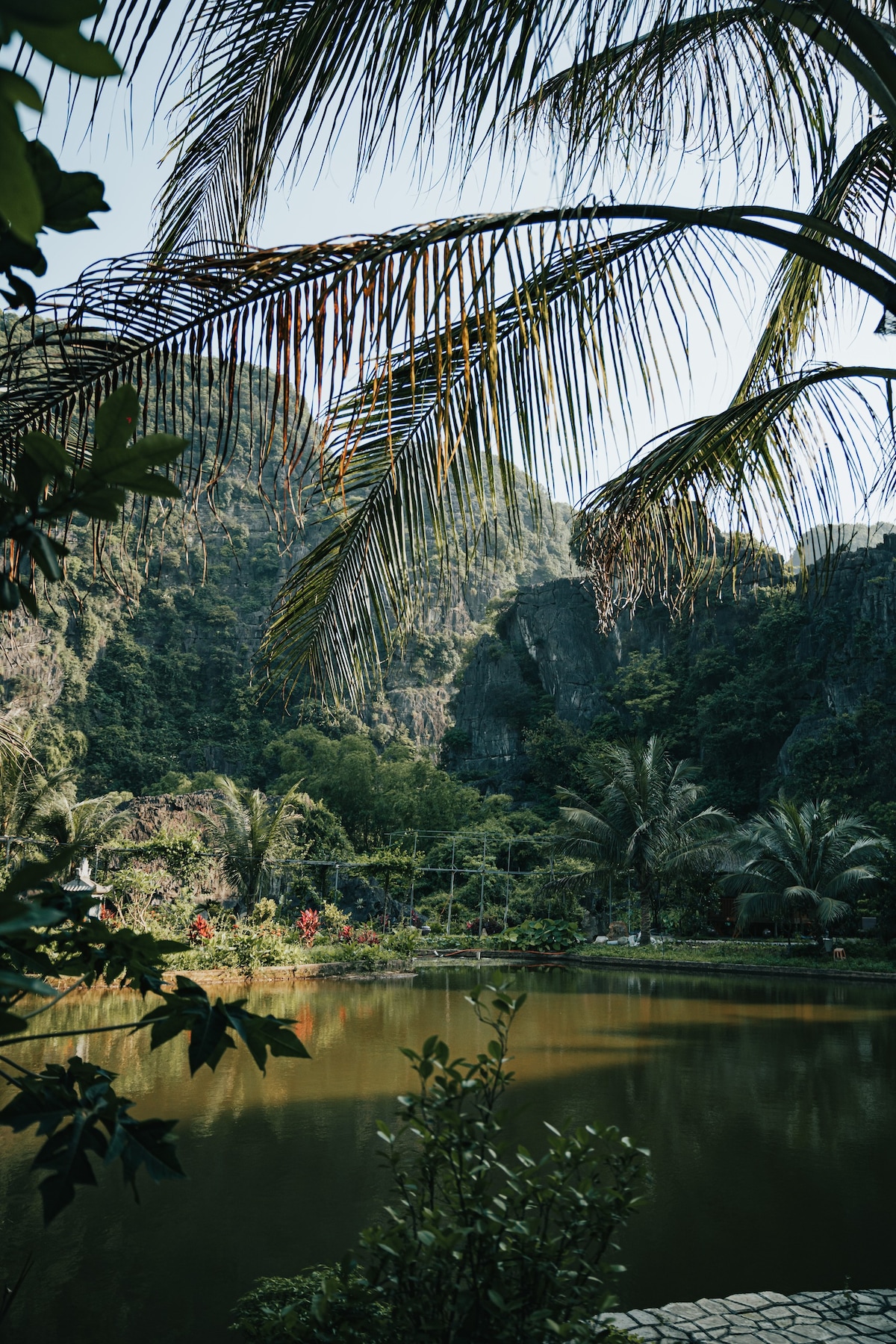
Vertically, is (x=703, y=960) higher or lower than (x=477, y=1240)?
lower

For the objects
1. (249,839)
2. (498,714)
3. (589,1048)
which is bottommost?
(589,1048)

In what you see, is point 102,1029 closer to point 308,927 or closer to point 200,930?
point 200,930

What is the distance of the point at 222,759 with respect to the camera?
4206 centimetres

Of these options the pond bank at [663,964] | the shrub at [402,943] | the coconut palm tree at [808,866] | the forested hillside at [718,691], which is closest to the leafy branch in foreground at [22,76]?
the shrub at [402,943]

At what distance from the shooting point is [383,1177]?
435cm

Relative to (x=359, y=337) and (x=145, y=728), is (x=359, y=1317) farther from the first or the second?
(x=145, y=728)

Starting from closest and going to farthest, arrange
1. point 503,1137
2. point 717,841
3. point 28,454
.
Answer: point 28,454, point 503,1137, point 717,841

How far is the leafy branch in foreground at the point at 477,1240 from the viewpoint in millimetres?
1767

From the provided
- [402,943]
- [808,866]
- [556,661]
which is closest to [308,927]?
[402,943]

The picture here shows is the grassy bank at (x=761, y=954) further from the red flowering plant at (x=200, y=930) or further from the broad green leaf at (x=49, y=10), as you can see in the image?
the broad green leaf at (x=49, y=10)

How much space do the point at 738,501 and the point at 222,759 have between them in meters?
40.5

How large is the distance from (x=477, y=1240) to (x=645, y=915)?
61.1 feet

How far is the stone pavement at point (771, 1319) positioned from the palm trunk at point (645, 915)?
17.1 meters

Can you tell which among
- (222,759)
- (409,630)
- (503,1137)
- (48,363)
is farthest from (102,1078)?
(222,759)
